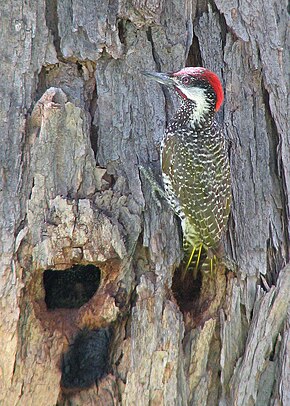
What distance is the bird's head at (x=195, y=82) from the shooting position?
4.68 meters

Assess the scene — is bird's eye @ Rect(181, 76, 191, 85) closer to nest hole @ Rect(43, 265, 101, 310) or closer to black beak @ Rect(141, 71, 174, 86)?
black beak @ Rect(141, 71, 174, 86)

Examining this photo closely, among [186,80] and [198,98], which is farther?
[198,98]

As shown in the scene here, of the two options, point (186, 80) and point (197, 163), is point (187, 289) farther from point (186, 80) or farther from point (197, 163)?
point (186, 80)

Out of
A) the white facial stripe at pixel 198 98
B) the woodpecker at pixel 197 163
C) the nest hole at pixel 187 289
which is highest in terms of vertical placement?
the white facial stripe at pixel 198 98

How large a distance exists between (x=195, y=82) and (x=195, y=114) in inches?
13.4

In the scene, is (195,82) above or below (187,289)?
above

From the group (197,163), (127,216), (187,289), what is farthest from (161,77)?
(187,289)

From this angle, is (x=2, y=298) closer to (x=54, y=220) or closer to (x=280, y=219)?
(x=54, y=220)

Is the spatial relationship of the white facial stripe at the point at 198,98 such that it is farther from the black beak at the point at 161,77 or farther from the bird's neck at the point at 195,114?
the black beak at the point at 161,77

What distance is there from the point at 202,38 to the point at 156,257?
149cm

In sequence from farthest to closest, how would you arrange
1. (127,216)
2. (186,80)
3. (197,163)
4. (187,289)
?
(197,163) → (186,80) → (187,289) → (127,216)

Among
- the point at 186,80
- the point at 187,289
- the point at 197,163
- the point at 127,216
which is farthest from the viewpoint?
the point at 197,163

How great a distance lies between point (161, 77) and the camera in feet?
15.3

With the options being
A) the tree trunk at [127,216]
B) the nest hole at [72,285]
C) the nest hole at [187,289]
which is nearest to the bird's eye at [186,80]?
the tree trunk at [127,216]
